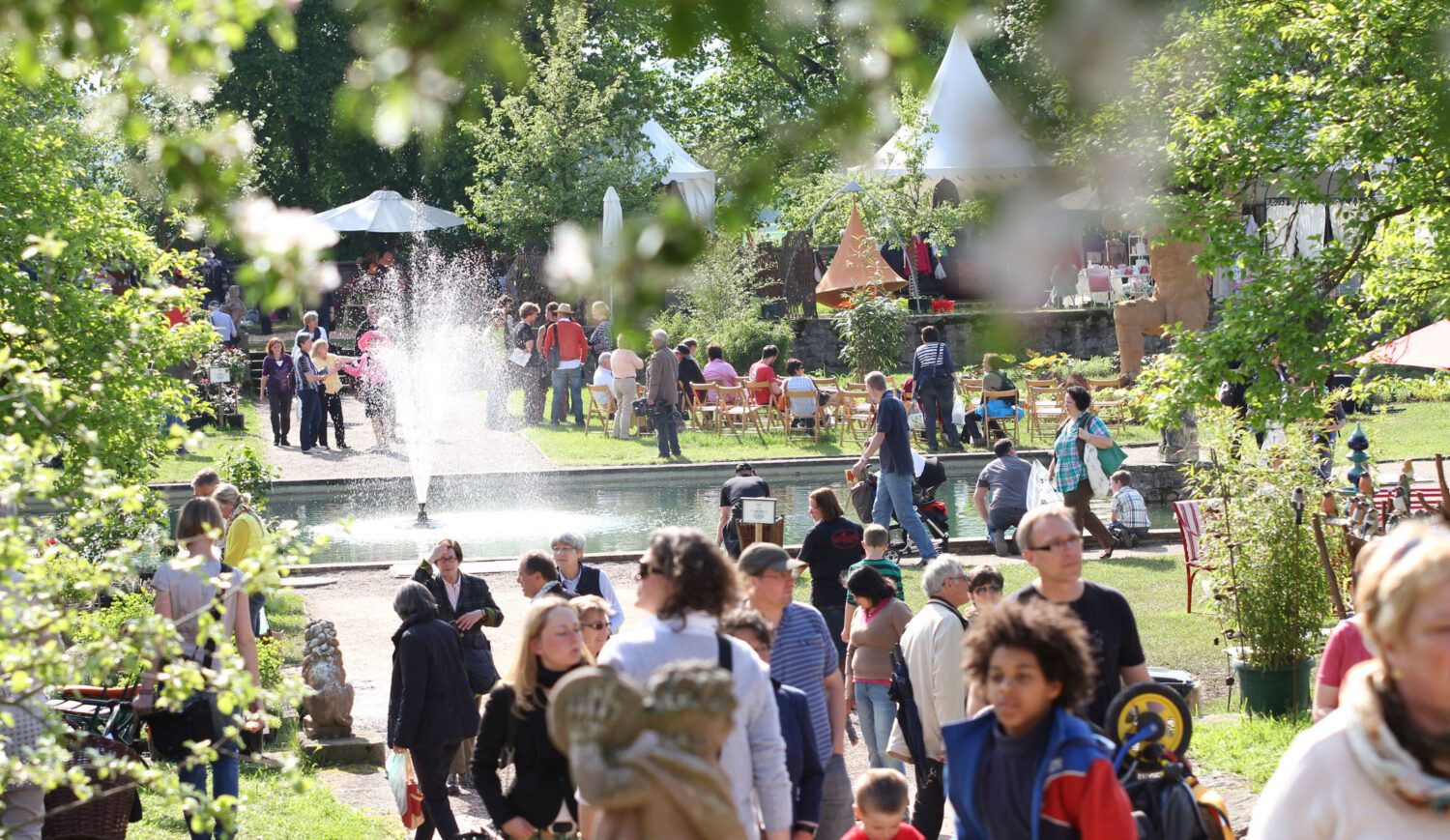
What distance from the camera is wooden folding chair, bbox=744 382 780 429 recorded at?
23.5 m

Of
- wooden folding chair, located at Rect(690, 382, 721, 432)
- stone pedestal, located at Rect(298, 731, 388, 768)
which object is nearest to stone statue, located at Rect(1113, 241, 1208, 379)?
wooden folding chair, located at Rect(690, 382, 721, 432)

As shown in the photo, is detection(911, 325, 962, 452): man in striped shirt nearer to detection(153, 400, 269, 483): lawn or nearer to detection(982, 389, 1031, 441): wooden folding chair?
detection(982, 389, 1031, 441): wooden folding chair

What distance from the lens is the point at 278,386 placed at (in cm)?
2267

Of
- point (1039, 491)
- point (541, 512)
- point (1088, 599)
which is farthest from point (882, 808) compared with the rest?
point (541, 512)

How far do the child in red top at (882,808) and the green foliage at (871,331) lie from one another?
19782 millimetres

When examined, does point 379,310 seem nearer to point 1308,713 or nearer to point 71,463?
point 71,463

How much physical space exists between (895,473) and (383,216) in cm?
2317

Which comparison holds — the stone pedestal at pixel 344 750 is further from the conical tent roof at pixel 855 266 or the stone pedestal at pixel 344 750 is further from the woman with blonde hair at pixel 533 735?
the conical tent roof at pixel 855 266

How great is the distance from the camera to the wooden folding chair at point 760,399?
23.5m

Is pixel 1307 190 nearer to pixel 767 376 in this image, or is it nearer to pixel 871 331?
pixel 767 376

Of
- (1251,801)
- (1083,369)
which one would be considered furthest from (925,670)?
(1083,369)

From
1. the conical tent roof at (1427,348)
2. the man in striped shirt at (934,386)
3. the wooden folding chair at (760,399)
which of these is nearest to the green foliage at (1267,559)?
the conical tent roof at (1427,348)

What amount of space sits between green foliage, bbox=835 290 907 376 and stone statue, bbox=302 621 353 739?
16135mm

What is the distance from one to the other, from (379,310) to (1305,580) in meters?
25.3
